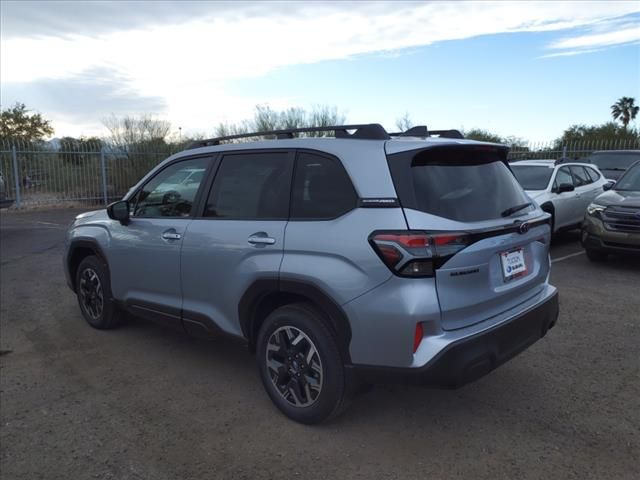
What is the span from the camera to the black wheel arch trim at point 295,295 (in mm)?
3016

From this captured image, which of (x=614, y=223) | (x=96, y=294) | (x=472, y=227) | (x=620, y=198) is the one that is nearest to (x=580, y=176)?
(x=620, y=198)

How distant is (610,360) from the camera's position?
14.1 ft

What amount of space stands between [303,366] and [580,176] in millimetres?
8892

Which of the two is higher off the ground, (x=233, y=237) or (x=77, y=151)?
(x=77, y=151)

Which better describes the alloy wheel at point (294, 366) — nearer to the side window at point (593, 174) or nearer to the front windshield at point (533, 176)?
the front windshield at point (533, 176)

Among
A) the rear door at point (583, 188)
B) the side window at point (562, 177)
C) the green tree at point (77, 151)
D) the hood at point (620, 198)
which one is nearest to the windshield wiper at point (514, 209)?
the hood at point (620, 198)

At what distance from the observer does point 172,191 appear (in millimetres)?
4375

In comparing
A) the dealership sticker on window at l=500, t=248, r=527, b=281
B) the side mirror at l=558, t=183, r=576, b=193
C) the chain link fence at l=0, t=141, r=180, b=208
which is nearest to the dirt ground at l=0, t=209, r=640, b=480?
the dealership sticker on window at l=500, t=248, r=527, b=281

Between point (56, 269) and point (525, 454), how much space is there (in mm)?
7327

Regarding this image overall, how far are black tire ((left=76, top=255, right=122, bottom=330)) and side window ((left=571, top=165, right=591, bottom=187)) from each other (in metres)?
8.63

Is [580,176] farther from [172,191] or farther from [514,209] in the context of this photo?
[172,191]

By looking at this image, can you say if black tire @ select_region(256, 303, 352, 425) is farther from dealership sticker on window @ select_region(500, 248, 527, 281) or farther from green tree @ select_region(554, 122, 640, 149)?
green tree @ select_region(554, 122, 640, 149)

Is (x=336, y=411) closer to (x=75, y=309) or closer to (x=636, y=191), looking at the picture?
(x=75, y=309)

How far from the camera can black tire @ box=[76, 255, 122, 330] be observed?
499cm
